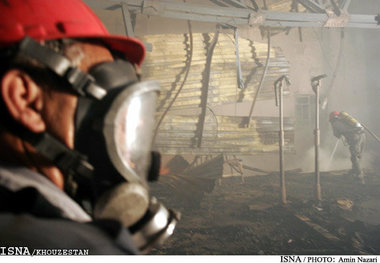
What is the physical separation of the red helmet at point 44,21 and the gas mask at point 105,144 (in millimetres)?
95

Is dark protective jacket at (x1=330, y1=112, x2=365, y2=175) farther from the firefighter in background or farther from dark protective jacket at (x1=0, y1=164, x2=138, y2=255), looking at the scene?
dark protective jacket at (x1=0, y1=164, x2=138, y2=255)

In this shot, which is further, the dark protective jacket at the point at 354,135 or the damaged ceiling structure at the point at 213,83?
the dark protective jacket at the point at 354,135

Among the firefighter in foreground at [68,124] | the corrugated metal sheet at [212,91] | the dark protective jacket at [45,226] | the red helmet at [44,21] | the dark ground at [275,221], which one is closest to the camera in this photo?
the dark protective jacket at [45,226]

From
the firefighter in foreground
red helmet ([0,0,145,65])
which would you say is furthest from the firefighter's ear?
red helmet ([0,0,145,65])

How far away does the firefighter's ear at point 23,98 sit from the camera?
943mm

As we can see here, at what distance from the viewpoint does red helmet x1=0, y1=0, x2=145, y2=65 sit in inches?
38.9

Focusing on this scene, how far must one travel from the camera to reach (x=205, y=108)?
9242mm

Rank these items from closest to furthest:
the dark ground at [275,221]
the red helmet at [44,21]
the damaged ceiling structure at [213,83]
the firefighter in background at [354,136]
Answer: the red helmet at [44,21], the dark ground at [275,221], the damaged ceiling structure at [213,83], the firefighter in background at [354,136]

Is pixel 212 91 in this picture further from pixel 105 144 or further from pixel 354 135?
pixel 105 144

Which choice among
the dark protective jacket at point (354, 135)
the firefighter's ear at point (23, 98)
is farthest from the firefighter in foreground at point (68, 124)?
the dark protective jacket at point (354, 135)

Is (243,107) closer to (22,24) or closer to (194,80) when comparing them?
(194,80)

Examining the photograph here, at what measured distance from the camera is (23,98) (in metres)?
0.98

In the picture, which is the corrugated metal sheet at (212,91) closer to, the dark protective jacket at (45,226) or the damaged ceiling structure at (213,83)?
the damaged ceiling structure at (213,83)

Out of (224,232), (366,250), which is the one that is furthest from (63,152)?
(366,250)
